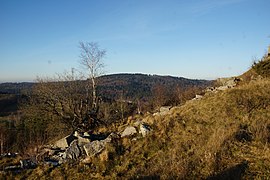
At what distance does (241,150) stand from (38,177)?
6.21 metres

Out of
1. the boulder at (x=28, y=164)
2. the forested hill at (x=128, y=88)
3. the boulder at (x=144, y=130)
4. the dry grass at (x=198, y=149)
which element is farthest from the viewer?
the forested hill at (x=128, y=88)

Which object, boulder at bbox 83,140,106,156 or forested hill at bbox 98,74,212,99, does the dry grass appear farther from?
forested hill at bbox 98,74,212,99

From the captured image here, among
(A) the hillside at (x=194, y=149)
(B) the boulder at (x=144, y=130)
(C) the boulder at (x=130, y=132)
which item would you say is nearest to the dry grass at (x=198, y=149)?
(A) the hillside at (x=194, y=149)

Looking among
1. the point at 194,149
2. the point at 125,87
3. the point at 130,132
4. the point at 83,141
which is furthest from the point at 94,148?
the point at 125,87

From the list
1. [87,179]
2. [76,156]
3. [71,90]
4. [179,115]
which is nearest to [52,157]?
[76,156]

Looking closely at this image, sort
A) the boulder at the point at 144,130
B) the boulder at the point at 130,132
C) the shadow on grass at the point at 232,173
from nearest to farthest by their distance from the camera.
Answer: the shadow on grass at the point at 232,173 → the boulder at the point at 144,130 → the boulder at the point at 130,132

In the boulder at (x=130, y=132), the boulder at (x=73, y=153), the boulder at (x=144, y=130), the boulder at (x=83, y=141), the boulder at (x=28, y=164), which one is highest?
the boulder at (x=144, y=130)

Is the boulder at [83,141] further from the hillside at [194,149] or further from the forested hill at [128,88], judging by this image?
the forested hill at [128,88]

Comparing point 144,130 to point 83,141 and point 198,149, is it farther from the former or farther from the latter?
point 198,149

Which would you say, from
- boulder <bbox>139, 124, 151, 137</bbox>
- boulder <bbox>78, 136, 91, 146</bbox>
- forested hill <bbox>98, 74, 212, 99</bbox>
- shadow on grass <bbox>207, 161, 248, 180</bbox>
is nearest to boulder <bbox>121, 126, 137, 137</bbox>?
boulder <bbox>139, 124, 151, 137</bbox>

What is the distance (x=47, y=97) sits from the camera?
2142 cm

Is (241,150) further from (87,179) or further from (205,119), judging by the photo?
(87,179)

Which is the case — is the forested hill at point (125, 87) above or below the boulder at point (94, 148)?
above

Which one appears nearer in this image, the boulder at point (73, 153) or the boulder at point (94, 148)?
the boulder at point (94, 148)
